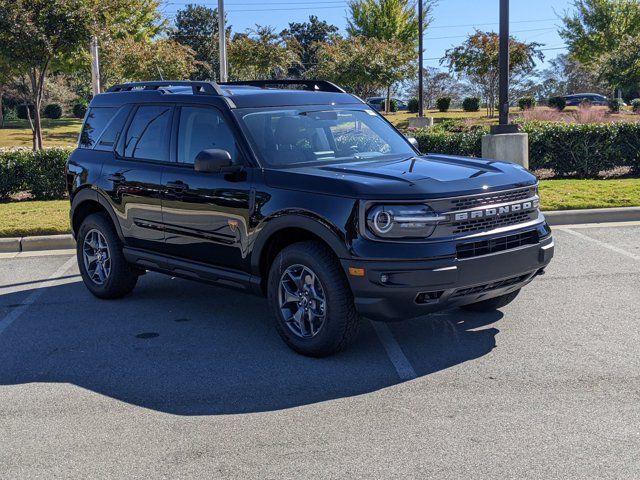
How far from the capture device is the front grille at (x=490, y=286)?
5.48 meters

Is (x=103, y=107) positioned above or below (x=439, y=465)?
above

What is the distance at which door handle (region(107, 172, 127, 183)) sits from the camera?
288 inches

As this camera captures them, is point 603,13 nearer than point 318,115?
No

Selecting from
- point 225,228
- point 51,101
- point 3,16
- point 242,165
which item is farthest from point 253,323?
point 51,101

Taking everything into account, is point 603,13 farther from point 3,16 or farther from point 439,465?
point 439,465

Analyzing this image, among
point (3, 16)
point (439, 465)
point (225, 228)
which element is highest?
point (3, 16)

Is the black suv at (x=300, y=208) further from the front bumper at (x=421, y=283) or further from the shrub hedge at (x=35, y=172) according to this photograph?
the shrub hedge at (x=35, y=172)

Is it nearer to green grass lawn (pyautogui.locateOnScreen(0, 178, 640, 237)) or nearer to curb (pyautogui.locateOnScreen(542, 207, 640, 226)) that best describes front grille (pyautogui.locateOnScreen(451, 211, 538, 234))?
curb (pyautogui.locateOnScreen(542, 207, 640, 226))

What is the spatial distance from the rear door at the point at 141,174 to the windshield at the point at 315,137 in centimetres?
98

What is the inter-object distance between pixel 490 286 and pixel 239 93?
102 inches

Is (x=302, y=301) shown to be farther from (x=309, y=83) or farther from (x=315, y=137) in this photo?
(x=309, y=83)

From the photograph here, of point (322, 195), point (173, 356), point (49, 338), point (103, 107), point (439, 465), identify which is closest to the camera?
point (439, 465)

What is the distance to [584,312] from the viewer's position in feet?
22.5

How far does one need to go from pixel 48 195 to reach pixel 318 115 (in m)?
8.61
